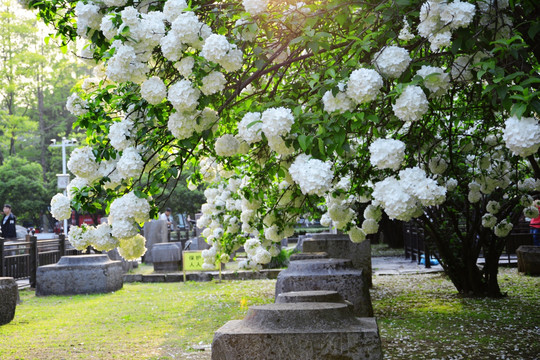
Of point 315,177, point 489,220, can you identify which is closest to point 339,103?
point 315,177

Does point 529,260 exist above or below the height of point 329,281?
below

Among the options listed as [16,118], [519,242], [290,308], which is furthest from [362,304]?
[16,118]

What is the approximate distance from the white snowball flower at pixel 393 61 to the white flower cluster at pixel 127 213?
1785 millimetres

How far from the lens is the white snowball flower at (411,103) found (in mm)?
3533

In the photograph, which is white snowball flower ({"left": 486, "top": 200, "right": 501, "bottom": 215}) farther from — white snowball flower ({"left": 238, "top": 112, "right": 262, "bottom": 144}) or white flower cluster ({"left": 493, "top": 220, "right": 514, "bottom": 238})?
white snowball flower ({"left": 238, "top": 112, "right": 262, "bottom": 144})

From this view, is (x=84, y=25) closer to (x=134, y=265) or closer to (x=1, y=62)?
(x=134, y=265)

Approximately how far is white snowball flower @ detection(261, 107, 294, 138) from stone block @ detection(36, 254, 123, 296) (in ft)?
35.9

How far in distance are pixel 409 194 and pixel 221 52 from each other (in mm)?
1423

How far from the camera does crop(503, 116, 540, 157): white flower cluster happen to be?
10.4 ft

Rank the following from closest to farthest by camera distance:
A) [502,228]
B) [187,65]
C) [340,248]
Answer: [187,65] → [502,228] → [340,248]

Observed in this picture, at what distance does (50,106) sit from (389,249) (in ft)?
93.7

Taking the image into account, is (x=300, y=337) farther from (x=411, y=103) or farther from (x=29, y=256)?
(x=29, y=256)

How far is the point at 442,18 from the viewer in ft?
12.2

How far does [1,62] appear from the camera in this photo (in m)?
36.3
